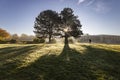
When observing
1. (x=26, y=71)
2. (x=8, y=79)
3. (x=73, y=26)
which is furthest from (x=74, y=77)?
(x=73, y=26)

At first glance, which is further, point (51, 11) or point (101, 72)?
point (51, 11)

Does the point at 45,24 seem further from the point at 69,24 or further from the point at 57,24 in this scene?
the point at 69,24

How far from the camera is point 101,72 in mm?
19766

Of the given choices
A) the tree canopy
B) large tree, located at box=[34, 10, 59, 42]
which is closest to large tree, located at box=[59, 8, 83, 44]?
the tree canopy

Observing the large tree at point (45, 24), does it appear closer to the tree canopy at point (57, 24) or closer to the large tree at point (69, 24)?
the tree canopy at point (57, 24)

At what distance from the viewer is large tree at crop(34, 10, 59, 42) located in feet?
222

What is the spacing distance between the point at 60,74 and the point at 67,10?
149ft

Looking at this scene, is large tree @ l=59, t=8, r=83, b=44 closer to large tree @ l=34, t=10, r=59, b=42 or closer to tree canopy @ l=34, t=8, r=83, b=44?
tree canopy @ l=34, t=8, r=83, b=44

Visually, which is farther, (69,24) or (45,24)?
(45,24)

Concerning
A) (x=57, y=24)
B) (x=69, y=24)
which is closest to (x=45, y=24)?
(x=57, y=24)

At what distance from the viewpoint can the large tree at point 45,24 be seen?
222 feet

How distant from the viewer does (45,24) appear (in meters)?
68.8

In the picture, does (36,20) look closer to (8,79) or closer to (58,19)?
(58,19)

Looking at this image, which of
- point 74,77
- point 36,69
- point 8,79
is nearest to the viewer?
point 8,79
